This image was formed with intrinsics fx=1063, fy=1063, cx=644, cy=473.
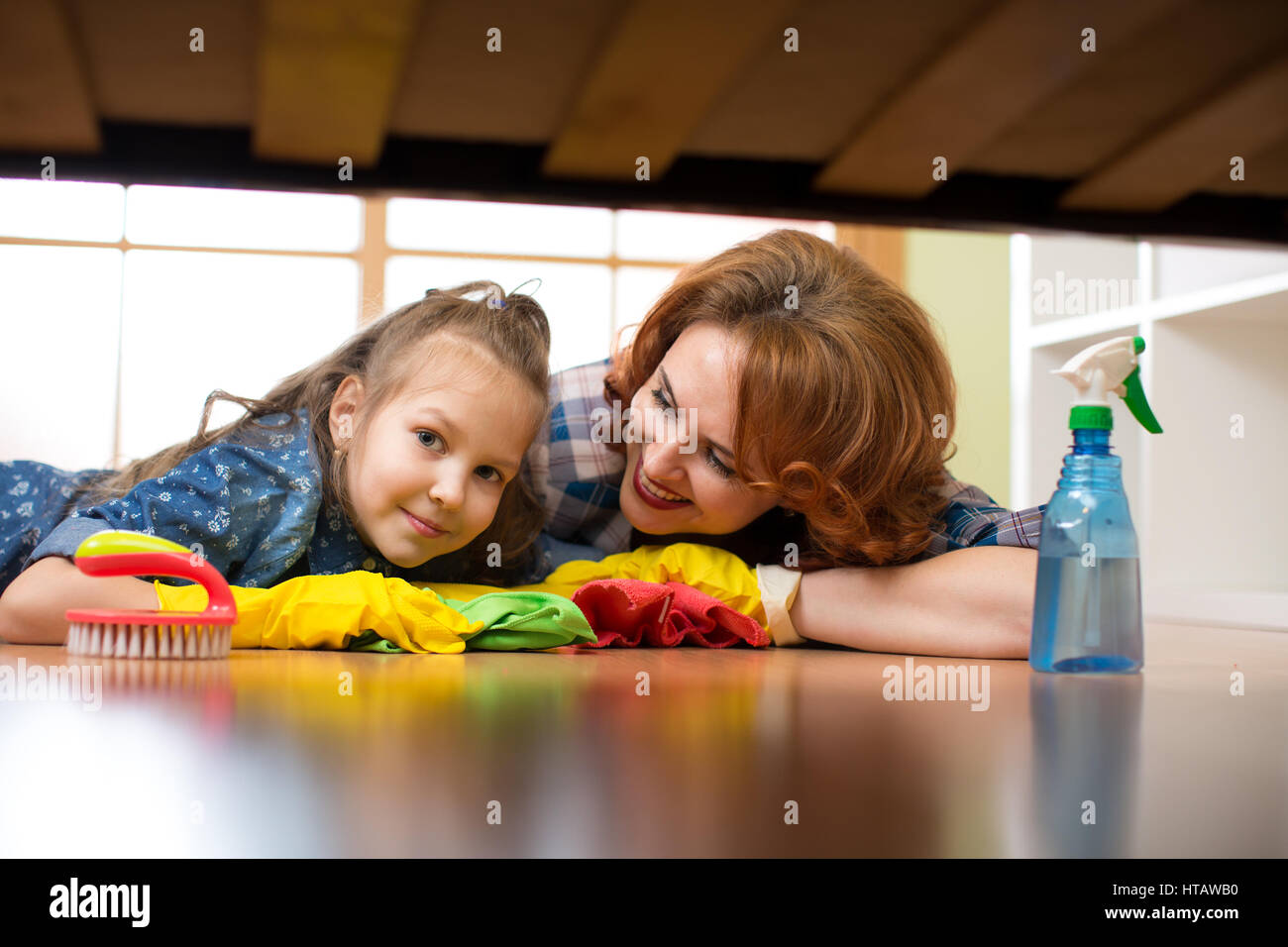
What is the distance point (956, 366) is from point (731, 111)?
9.60 feet

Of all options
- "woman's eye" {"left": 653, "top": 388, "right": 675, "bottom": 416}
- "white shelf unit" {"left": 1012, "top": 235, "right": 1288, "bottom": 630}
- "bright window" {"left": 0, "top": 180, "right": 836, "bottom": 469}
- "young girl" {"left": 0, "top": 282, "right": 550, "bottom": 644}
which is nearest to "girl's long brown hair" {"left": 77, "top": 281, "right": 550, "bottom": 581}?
"young girl" {"left": 0, "top": 282, "right": 550, "bottom": 644}

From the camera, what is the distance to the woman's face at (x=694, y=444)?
1089 millimetres

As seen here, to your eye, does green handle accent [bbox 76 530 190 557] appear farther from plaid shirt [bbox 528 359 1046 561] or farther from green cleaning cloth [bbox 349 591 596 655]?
plaid shirt [bbox 528 359 1046 561]

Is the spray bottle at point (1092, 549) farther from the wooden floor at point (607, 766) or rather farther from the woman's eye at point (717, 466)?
the woman's eye at point (717, 466)

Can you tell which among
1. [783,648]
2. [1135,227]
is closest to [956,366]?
[1135,227]

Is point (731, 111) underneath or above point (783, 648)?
above

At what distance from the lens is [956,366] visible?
12.3 feet

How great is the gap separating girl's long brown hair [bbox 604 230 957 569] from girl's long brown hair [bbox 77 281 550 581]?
0.50 ft

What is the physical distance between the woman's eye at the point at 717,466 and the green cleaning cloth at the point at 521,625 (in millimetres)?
244

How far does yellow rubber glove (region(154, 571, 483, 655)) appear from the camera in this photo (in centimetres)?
89

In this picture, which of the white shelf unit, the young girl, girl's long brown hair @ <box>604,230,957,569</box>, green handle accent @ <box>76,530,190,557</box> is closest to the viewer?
green handle accent @ <box>76,530,190,557</box>

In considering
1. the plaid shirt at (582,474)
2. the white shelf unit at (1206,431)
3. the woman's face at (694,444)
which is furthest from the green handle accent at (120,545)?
the white shelf unit at (1206,431)

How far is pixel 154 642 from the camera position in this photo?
0.80m
